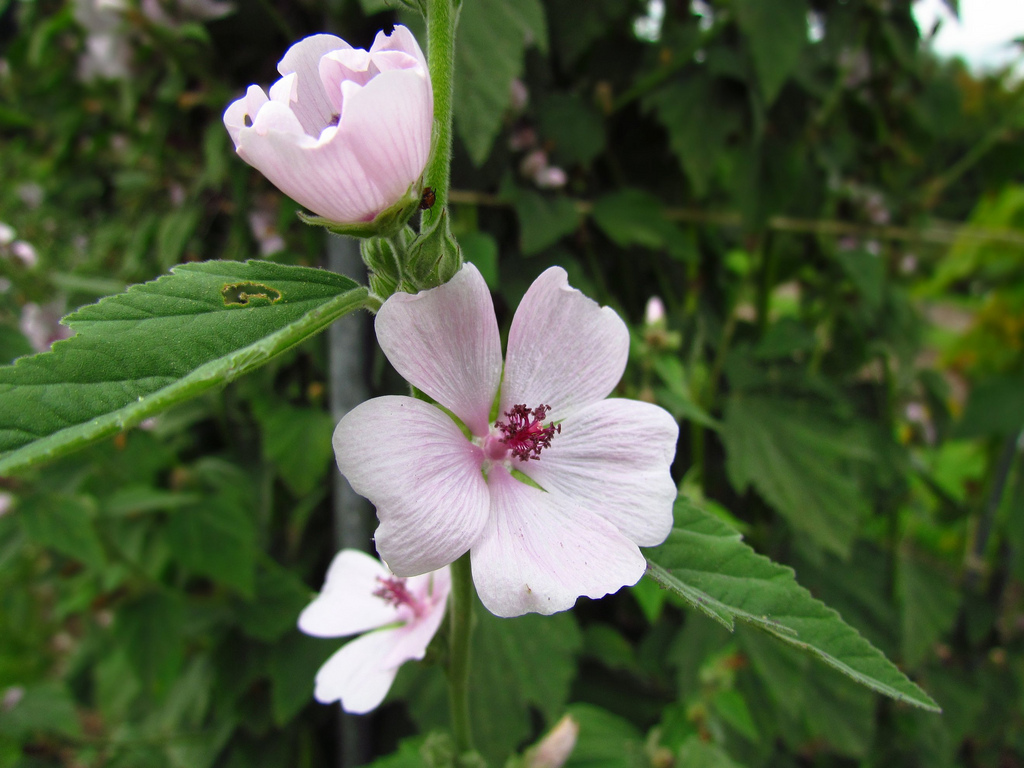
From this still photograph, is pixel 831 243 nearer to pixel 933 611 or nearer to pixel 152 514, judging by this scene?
pixel 933 611

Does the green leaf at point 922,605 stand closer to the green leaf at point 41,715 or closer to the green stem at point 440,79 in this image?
the green stem at point 440,79

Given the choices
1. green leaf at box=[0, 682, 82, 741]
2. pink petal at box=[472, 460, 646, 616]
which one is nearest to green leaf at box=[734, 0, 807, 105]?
pink petal at box=[472, 460, 646, 616]

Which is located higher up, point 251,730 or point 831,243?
point 831,243

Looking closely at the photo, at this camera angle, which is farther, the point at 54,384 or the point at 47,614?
the point at 47,614

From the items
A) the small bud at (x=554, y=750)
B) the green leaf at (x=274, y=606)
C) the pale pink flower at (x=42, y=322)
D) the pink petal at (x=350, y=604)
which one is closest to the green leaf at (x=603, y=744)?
the small bud at (x=554, y=750)

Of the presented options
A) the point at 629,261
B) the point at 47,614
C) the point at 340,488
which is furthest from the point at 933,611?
the point at 47,614

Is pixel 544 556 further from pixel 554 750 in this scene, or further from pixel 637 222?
pixel 637 222

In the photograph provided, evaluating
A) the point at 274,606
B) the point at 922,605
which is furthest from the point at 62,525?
the point at 922,605
